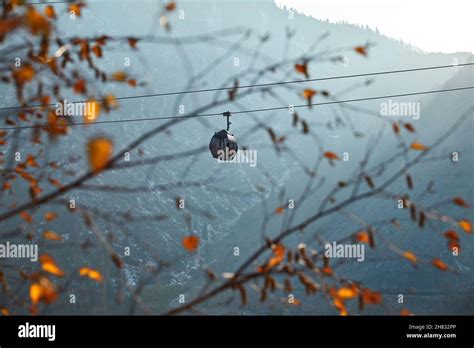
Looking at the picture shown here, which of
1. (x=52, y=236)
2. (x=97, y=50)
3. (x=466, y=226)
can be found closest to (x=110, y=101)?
(x=52, y=236)

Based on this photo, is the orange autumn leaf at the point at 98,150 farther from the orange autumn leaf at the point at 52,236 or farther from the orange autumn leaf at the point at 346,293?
the orange autumn leaf at the point at 346,293

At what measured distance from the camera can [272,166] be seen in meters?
134

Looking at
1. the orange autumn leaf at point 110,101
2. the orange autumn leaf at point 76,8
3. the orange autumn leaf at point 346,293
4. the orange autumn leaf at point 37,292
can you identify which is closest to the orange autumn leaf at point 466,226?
the orange autumn leaf at point 346,293

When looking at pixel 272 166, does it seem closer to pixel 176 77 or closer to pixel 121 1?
pixel 176 77

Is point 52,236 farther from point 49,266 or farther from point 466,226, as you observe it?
point 466,226

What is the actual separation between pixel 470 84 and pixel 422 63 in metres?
47.6

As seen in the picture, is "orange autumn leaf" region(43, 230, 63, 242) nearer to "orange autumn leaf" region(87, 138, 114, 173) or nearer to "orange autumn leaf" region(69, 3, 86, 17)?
"orange autumn leaf" region(87, 138, 114, 173)

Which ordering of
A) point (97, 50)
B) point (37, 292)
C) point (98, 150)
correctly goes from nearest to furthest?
point (98, 150) < point (37, 292) < point (97, 50)

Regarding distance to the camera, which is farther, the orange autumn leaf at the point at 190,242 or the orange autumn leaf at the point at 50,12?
the orange autumn leaf at the point at 50,12

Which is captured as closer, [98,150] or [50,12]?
[98,150]

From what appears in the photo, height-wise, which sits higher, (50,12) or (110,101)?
(50,12)

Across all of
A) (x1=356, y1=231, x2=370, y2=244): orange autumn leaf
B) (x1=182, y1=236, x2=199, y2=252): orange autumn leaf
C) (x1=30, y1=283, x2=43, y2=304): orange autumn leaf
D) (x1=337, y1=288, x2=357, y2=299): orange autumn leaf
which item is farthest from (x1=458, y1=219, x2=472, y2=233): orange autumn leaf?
(x1=30, y1=283, x2=43, y2=304): orange autumn leaf

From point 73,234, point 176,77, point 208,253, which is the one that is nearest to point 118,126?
point 176,77

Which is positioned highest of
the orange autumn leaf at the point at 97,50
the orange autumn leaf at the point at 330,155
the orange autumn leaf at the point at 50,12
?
the orange autumn leaf at the point at 50,12
